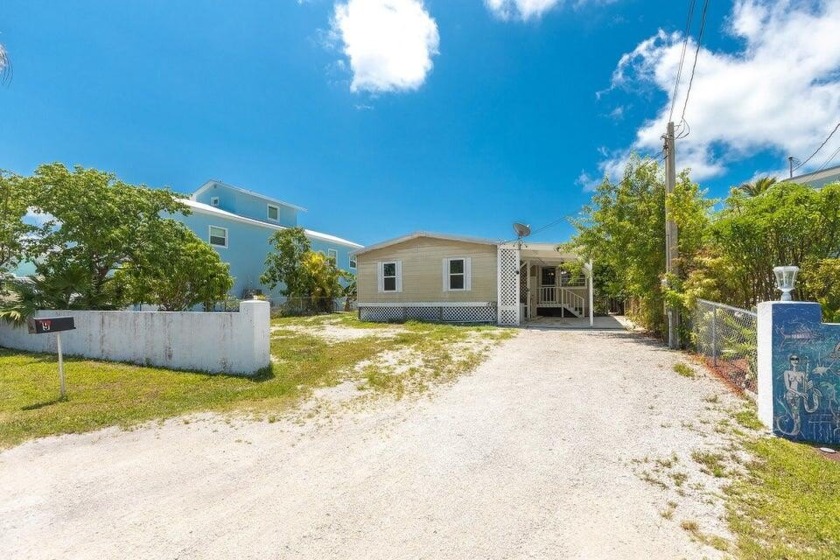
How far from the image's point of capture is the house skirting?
1561cm

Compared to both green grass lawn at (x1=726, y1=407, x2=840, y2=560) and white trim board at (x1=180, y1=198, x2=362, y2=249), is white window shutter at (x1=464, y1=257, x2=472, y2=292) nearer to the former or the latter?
green grass lawn at (x1=726, y1=407, x2=840, y2=560)

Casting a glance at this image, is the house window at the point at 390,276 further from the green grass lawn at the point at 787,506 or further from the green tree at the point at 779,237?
the green grass lawn at the point at 787,506

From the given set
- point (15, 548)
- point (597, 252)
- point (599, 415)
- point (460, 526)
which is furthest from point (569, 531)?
point (597, 252)

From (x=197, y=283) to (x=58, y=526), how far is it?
1313cm

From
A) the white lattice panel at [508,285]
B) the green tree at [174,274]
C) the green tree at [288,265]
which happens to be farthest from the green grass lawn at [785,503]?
the green tree at [288,265]

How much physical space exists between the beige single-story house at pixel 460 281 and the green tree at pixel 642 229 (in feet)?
6.21

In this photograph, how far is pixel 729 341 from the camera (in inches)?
250

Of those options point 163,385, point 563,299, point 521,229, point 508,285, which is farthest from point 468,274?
point 163,385

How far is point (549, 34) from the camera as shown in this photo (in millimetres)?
12531

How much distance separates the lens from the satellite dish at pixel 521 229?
14656 millimetres

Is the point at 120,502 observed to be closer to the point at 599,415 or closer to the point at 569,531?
the point at 569,531

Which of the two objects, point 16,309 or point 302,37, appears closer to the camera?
point 16,309

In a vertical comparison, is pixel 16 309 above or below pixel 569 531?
above

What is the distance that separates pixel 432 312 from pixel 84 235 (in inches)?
456
